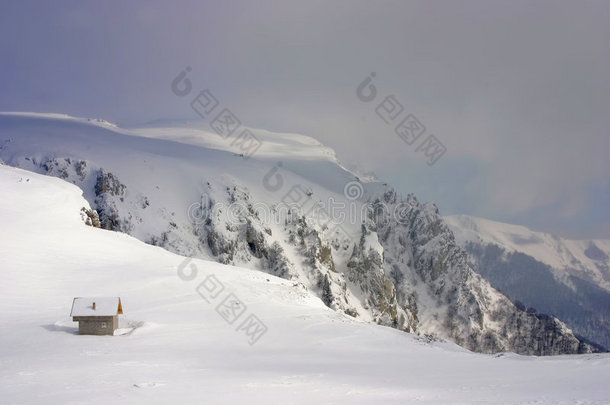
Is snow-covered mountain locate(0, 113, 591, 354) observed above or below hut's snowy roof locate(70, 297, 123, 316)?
above

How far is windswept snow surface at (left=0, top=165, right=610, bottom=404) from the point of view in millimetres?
16891

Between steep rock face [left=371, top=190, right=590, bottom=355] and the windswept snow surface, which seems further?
steep rock face [left=371, top=190, right=590, bottom=355]

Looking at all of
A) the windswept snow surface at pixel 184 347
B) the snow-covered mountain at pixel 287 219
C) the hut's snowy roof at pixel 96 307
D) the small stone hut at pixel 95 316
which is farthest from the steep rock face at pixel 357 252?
the small stone hut at pixel 95 316

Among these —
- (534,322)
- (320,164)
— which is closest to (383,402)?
(320,164)

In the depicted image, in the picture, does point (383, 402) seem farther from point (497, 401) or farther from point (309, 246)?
point (309, 246)

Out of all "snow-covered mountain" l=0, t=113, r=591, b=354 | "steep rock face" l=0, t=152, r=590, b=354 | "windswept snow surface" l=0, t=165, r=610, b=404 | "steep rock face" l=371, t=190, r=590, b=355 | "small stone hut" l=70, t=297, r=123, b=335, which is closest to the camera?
"windswept snow surface" l=0, t=165, r=610, b=404

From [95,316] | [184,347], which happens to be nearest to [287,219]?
[95,316]

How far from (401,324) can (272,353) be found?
131 meters

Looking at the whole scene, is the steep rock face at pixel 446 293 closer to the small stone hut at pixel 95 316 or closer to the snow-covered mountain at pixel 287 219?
the snow-covered mountain at pixel 287 219

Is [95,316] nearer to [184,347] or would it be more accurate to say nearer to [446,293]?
[184,347]

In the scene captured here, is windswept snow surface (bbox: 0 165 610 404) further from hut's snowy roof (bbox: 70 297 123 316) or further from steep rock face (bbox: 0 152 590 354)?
steep rock face (bbox: 0 152 590 354)

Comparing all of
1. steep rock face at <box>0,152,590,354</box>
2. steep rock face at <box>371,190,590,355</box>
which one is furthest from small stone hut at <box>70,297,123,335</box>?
steep rock face at <box>371,190,590,355</box>

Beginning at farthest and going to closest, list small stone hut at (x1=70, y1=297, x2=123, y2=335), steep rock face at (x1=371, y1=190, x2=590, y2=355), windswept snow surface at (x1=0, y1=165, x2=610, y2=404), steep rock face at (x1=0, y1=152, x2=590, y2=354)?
steep rock face at (x1=371, y1=190, x2=590, y2=355)
steep rock face at (x1=0, y1=152, x2=590, y2=354)
small stone hut at (x1=70, y1=297, x2=123, y2=335)
windswept snow surface at (x1=0, y1=165, x2=610, y2=404)

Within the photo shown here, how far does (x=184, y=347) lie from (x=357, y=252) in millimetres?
123087
